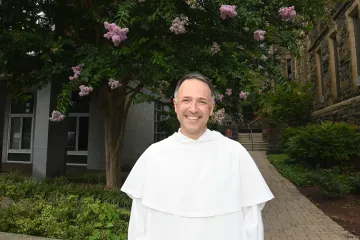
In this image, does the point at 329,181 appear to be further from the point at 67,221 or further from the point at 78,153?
the point at 78,153

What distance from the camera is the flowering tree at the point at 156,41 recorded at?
519 centimetres

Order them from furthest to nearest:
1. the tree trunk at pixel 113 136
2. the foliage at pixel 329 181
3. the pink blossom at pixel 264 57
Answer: the tree trunk at pixel 113 136
the foliage at pixel 329 181
the pink blossom at pixel 264 57

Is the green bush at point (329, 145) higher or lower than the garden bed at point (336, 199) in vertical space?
higher

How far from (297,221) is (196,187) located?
214 inches

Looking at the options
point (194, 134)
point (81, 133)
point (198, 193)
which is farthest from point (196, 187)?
point (81, 133)

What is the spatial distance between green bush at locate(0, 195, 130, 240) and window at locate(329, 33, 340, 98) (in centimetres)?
1250

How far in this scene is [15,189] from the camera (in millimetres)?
7535

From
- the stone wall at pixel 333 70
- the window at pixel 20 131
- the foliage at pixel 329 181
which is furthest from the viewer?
the window at pixel 20 131

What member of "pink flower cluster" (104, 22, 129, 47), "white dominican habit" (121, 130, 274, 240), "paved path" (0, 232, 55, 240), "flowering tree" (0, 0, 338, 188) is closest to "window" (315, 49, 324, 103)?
"flowering tree" (0, 0, 338, 188)

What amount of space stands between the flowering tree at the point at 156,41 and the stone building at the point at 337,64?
2.58 metres

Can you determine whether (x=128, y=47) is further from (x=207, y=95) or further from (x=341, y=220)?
(x=341, y=220)

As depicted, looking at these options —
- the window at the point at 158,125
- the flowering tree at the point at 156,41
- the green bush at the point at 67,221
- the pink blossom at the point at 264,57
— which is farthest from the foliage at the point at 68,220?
the window at the point at 158,125

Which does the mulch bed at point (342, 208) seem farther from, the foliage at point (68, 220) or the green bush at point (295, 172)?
the foliage at point (68, 220)

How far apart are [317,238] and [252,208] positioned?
4.15m
